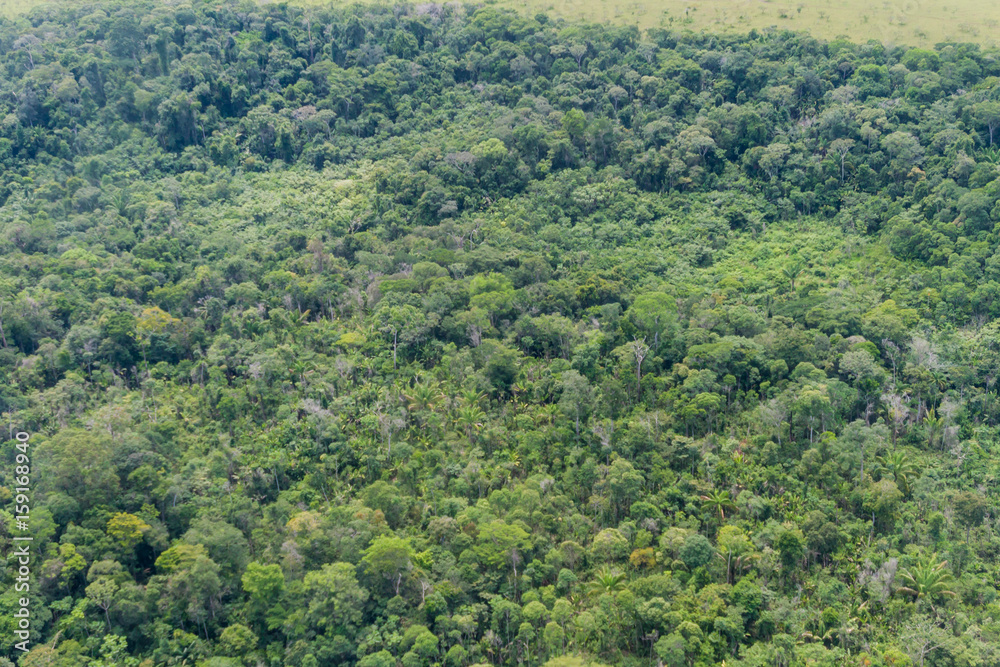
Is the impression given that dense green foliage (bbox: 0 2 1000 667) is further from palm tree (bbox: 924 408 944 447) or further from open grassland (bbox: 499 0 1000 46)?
open grassland (bbox: 499 0 1000 46)

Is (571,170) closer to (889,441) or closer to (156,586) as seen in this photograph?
(889,441)

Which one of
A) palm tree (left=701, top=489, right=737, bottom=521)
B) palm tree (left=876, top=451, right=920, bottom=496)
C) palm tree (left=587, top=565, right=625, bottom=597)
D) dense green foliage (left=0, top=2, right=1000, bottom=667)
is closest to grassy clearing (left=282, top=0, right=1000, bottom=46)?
dense green foliage (left=0, top=2, right=1000, bottom=667)

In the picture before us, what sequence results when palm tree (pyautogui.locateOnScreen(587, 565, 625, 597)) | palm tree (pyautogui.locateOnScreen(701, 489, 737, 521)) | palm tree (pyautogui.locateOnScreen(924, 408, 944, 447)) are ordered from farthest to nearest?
palm tree (pyautogui.locateOnScreen(924, 408, 944, 447)), palm tree (pyautogui.locateOnScreen(701, 489, 737, 521)), palm tree (pyautogui.locateOnScreen(587, 565, 625, 597))

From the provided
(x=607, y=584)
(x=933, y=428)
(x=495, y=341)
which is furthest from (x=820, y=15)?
(x=607, y=584)

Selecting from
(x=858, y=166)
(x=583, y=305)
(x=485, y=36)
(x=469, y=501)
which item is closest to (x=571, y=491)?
(x=469, y=501)

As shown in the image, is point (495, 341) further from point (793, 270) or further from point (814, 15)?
point (814, 15)
